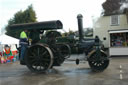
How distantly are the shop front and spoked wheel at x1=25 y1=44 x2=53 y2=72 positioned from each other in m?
8.61

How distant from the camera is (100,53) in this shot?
22.6 ft

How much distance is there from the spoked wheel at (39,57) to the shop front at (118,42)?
8613 mm

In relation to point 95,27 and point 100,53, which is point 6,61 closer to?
point 100,53

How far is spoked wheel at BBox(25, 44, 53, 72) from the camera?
649cm

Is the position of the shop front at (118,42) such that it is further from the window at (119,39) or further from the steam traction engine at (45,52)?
the steam traction engine at (45,52)

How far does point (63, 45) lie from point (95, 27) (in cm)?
1121

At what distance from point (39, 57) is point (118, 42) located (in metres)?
9.73

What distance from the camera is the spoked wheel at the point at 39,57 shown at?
21.3ft

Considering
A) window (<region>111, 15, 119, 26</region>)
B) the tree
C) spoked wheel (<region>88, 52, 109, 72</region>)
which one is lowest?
spoked wheel (<region>88, 52, 109, 72</region>)

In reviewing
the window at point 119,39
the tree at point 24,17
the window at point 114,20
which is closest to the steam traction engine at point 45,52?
the window at point 119,39

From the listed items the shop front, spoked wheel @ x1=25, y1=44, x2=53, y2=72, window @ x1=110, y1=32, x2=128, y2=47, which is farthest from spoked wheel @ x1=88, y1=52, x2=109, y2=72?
window @ x1=110, y1=32, x2=128, y2=47

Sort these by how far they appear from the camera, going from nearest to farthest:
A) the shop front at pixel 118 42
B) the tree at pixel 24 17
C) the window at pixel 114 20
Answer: the shop front at pixel 118 42, the window at pixel 114 20, the tree at pixel 24 17

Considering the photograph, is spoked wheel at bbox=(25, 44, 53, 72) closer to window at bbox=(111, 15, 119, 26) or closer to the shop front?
the shop front

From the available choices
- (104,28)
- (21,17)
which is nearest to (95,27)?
(104,28)
